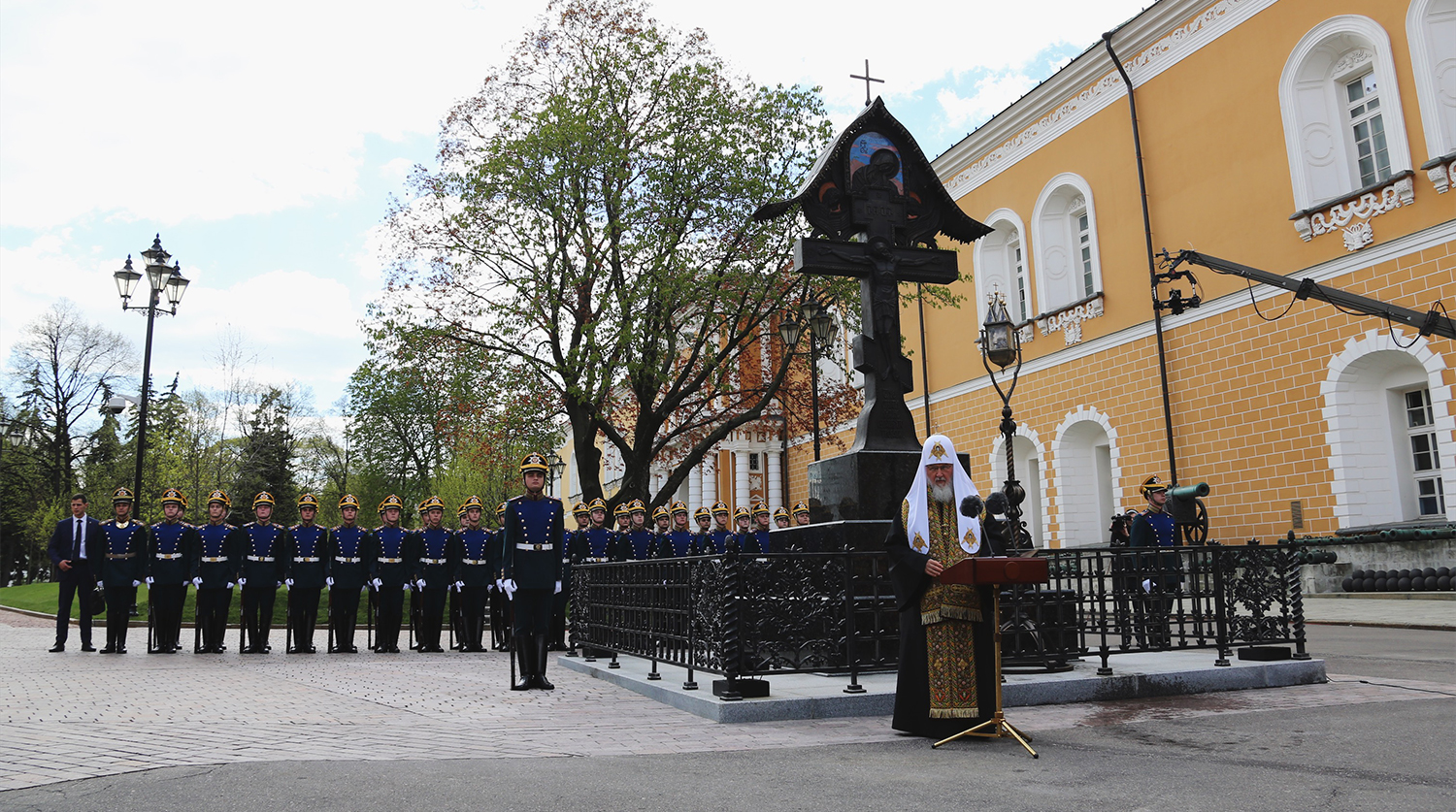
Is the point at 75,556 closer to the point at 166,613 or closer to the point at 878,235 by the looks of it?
the point at 166,613

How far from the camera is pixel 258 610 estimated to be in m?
14.3

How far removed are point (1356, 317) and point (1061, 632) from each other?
529 inches

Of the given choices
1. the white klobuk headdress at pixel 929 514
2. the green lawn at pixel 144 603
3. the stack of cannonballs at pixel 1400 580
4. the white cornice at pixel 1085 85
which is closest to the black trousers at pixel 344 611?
the green lawn at pixel 144 603

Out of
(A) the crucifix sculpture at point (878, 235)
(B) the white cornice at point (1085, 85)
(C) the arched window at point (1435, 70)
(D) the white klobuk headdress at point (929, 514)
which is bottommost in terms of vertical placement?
(D) the white klobuk headdress at point (929, 514)

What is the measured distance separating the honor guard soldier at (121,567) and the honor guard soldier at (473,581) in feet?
14.8

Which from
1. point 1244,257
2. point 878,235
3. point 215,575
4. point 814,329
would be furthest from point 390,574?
point 1244,257

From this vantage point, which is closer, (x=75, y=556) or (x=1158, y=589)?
(x=1158, y=589)

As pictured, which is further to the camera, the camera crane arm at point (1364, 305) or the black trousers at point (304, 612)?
the camera crane arm at point (1364, 305)

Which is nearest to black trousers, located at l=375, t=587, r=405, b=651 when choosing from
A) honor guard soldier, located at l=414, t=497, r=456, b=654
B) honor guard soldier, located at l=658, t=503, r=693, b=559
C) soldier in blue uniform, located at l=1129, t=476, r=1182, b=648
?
honor guard soldier, located at l=414, t=497, r=456, b=654

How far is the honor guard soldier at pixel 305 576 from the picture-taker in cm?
1444

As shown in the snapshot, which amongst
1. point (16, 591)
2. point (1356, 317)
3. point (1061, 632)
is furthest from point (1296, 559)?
point (16, 591)

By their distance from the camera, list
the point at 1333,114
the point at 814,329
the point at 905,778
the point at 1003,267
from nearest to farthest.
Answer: the point at 905,778 → the point at 814,329 → the point at 1333,114 → the point at 1003,267

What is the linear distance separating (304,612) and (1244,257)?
19.4 meters

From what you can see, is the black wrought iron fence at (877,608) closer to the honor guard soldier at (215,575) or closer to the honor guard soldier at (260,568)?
the honor guard soldier at (260,568)
